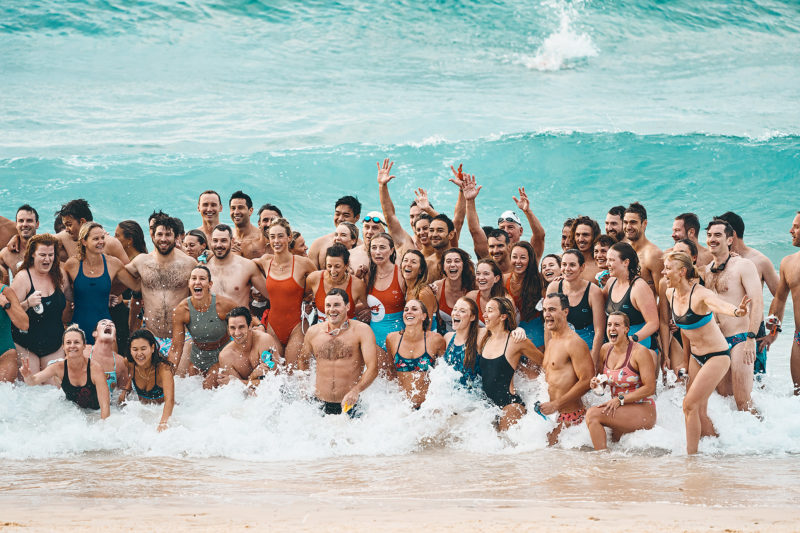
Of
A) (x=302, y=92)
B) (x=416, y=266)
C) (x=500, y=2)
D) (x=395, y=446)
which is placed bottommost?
(x=395, y=446)

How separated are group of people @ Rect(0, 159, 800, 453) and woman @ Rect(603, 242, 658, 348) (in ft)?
0.04

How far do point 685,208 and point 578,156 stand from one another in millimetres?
2713

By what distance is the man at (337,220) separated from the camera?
8.11m

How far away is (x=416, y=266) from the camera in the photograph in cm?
712

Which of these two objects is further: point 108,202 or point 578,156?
point 578,156

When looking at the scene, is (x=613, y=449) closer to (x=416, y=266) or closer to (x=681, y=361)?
(x=681, y=361)

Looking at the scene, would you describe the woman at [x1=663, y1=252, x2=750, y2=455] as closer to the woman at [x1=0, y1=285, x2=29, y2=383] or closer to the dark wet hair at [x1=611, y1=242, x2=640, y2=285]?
the dark wet hair at [x1=611, y1=242, x2=640, y2=285]

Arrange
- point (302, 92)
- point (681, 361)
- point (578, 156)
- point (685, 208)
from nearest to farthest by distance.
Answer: point (681, 361)
point (685, 208)
point (578, 156)
point (302, 92)

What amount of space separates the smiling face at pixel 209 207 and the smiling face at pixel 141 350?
79.9 inches

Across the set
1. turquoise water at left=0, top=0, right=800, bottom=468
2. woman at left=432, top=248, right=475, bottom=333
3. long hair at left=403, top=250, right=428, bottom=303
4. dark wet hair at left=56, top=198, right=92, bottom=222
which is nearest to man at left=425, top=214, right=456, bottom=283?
woman at left=432, top=248, right=475, bottom=333

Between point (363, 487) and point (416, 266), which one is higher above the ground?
point (416, 266)

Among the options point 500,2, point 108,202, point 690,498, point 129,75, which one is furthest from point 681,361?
point 500,2

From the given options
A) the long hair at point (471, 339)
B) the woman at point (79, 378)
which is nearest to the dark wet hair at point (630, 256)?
the long hair at point (471, 339)

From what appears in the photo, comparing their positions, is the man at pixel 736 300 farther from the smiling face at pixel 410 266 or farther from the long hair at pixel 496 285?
the smiling face at pixel 410 266
